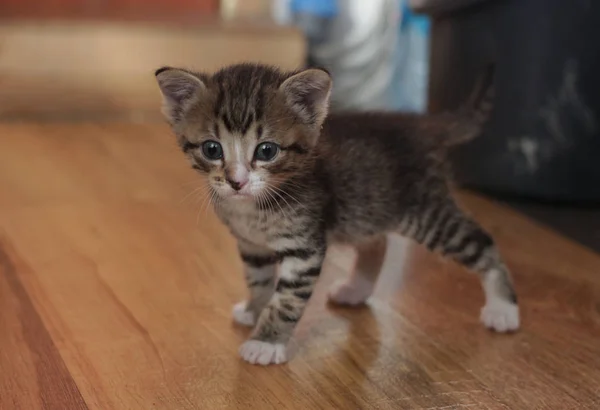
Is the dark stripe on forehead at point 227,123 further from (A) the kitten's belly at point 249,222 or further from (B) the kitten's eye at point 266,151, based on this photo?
(A) the kitten's belly at point 249,222

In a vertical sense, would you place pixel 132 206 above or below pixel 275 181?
below

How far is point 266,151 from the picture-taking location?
130cm

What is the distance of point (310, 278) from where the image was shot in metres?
1.39

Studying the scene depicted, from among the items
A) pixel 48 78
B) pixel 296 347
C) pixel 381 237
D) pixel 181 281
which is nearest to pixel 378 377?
pixel 296 347

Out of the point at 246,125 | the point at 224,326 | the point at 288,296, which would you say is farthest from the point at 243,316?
the point at 246,125

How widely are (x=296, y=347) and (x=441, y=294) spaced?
431 millimetres

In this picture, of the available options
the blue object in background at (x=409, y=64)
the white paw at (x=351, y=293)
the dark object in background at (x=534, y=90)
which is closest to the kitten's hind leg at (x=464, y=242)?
the white paw at (x=351, y=293)

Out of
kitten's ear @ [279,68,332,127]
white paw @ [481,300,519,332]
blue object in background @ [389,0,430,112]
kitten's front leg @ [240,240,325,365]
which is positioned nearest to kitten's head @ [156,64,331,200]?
kitten's ear @ [279,68,332,127]

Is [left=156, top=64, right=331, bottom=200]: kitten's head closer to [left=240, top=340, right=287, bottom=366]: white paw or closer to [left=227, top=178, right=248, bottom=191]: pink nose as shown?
[left=227, top=178, right=248, bottom=191]: pink nose

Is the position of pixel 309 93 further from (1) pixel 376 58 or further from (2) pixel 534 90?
(1) pixel 376 58

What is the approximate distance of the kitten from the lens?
4.28ft

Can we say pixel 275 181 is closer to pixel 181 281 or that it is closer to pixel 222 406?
pixel 222 406

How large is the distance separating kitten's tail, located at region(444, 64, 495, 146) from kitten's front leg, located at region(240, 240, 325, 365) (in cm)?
49

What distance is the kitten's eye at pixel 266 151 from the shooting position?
4.25 feet
